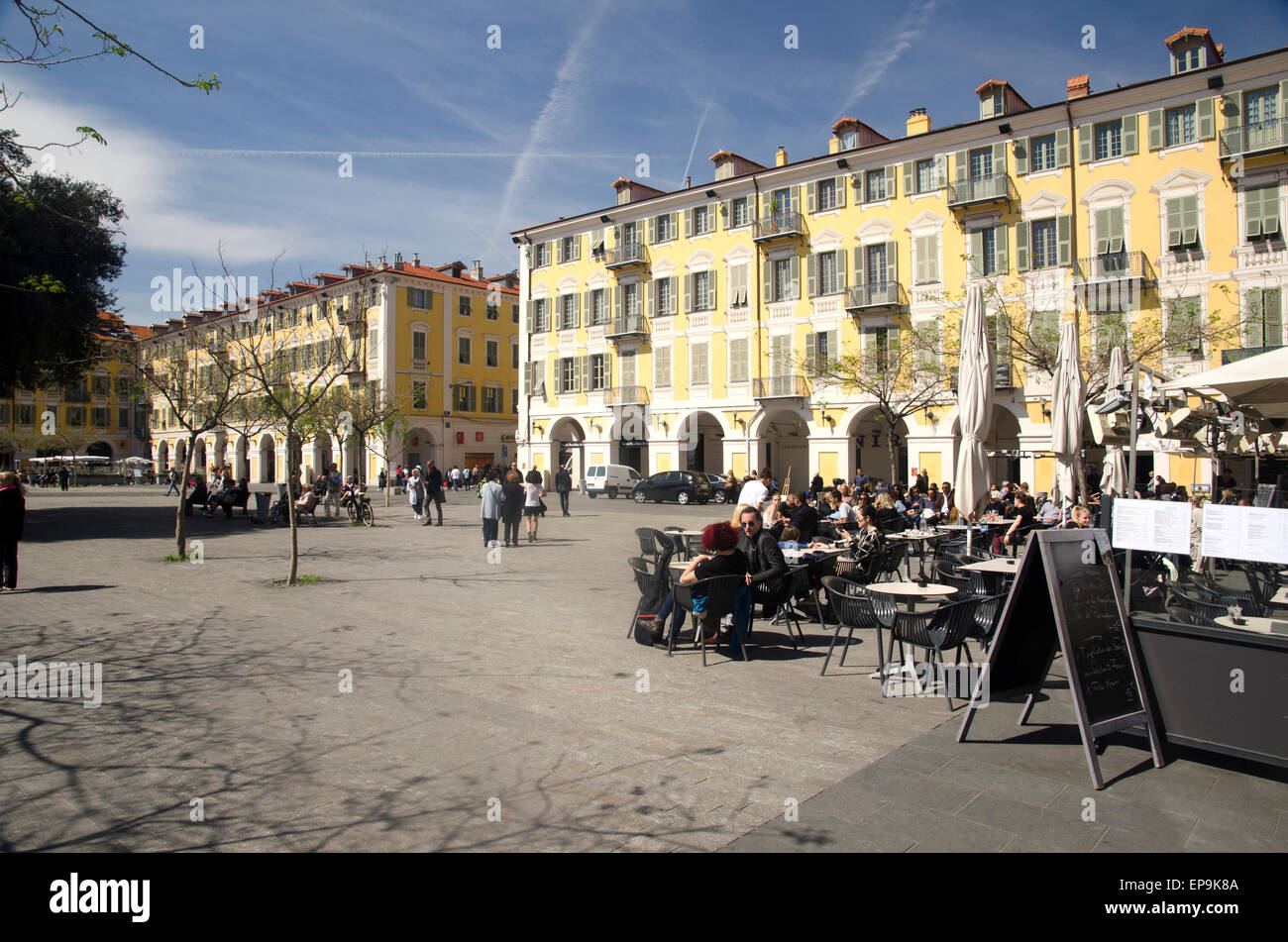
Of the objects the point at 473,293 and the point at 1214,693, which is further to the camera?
the point at 473,293

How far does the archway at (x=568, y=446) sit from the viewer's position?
44.4 meters

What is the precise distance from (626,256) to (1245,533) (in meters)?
38.7

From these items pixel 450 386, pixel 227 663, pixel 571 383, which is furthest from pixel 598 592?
pixel 450 386

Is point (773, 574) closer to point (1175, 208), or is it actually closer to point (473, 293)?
point (1175, 208)

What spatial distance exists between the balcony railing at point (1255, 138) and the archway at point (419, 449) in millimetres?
42471

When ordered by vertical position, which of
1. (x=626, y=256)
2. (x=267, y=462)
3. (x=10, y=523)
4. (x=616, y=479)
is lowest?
(x=10, y=523)

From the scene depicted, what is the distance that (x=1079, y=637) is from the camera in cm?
461

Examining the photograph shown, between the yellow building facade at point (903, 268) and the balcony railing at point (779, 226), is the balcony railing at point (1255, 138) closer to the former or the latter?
the yellow building facade at point (903, 268)

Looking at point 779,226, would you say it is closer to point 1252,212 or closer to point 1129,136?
point 1129,136

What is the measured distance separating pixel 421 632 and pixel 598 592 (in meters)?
3.22

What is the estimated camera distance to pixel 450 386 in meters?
53.8

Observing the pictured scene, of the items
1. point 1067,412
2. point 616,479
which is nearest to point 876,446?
point 616,479

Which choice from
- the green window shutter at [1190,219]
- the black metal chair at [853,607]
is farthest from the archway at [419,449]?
the black metal chair at [853,607]

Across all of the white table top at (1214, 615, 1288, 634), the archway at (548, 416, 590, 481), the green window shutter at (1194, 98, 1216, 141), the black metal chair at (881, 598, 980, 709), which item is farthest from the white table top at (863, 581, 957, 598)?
the archway at (548, 416, 590, 481)
